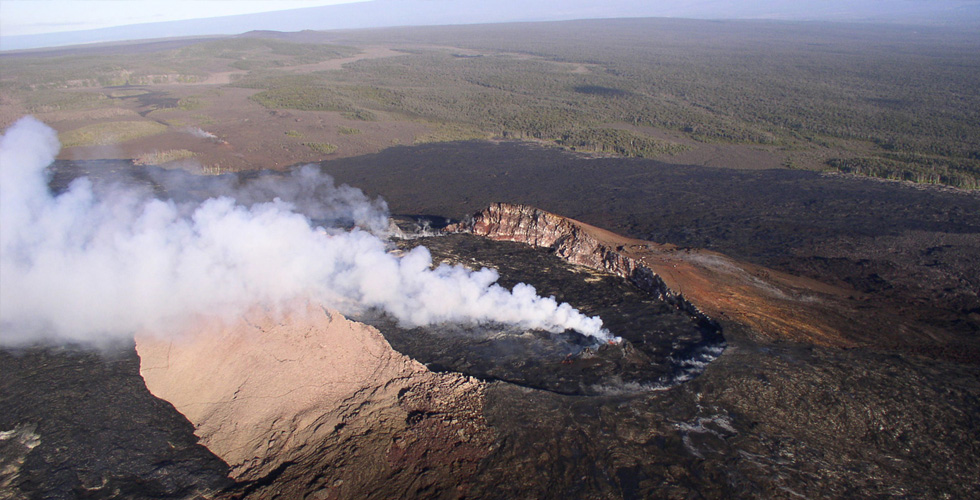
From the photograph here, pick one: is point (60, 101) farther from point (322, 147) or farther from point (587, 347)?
point (587, 347)

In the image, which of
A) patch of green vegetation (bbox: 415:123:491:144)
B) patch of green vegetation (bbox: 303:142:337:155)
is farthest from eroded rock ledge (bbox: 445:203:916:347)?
patch of green vegetation (bbox: 415:123:491:144)

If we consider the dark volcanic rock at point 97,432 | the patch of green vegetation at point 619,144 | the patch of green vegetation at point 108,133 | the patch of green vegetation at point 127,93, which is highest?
the patch of green vegetation at point 127,93

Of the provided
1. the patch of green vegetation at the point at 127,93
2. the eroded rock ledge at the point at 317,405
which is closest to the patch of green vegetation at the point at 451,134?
the eroded rock ledge at the point at 317,405

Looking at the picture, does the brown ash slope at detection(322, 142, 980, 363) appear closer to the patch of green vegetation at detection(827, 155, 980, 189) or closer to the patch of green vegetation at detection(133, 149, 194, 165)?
the patch of green vegetation at detection(827, 155, 980, 189)

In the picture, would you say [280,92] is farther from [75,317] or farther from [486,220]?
[75,317]

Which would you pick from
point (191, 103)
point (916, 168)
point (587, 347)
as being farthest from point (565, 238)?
point (191, 103)

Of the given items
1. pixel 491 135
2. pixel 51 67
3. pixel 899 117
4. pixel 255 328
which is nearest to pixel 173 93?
pixel 51 67

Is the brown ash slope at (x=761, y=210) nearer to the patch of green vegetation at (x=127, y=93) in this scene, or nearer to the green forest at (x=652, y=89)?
the green forest at (x=652, y=89)
